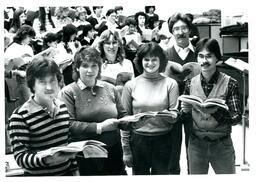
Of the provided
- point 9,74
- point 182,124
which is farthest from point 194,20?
→ point 9,74

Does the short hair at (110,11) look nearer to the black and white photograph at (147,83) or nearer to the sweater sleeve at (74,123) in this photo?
the black and white photograph at (147,83)

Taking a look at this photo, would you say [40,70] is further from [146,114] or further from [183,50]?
[183,50]

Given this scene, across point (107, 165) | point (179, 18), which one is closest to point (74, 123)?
point (107, 165)

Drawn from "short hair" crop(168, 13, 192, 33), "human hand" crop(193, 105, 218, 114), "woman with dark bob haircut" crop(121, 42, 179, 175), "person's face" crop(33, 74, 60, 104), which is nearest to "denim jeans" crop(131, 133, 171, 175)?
"woman with dark bob haircut" crop(121, 42, 179, 175)

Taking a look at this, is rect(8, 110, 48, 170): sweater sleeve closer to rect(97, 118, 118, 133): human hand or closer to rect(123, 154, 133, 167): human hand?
rect(97, 118, 118, 133): human hand

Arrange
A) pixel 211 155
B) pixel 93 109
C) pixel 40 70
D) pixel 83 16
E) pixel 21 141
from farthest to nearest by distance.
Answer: pixel 83 16, pixel 211 155, pixel 93 109, pixel 40 70, pixel 21 141

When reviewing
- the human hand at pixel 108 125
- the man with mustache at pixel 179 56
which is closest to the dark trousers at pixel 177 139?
the man with mustache at pixel 179 56

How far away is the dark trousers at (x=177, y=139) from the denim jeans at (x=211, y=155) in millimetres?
57

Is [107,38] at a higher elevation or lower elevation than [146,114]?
higher

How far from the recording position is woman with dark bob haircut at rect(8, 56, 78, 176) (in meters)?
2.03

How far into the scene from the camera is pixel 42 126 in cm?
209

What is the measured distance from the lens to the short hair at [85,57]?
2303 mm

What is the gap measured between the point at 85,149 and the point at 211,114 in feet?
2.58

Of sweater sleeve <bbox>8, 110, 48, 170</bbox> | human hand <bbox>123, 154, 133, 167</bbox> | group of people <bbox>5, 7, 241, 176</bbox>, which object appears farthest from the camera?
human hand <bbox>123, 154, 133, 167</bbox>
